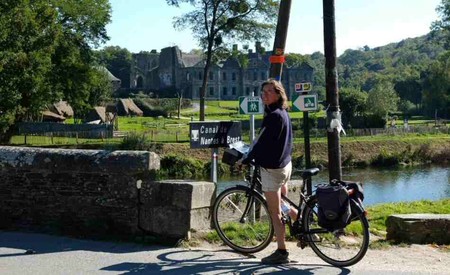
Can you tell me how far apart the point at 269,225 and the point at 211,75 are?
115 m

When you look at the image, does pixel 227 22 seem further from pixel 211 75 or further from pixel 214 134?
pixel 211 75

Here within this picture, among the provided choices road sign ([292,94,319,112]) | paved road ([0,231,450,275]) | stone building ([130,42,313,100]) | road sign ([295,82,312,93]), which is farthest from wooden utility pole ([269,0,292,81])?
stone building ([130,42,313,100])

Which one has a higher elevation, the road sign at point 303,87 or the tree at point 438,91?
the tree at point 438,91

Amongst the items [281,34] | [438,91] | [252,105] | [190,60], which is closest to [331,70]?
[252,105]

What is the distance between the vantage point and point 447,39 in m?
53.9

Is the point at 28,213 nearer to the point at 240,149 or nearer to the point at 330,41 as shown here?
the point at 240,149

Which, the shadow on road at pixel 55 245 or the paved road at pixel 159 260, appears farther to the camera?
the shadow on road at pixel 55 245

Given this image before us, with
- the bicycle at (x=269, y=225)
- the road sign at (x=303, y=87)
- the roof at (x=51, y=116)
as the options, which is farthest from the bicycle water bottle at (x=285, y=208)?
the roof at (x=51, y=116)

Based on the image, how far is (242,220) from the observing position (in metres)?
7.07

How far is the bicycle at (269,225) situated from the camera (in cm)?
632

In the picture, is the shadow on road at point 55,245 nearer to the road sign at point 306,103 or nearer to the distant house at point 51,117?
the road sign at point 306,103

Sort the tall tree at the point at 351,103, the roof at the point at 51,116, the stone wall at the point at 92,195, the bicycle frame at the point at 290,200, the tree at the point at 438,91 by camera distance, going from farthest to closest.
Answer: the tree at the point at 438,91 < the tall tree at the point at 351,103 < the roof at the point at 51,116 < the stone wall at the point at 92,195 < the bicycle frame at the point at 290,200

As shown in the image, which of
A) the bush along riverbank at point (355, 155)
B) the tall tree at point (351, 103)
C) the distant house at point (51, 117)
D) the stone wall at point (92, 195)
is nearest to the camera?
the stone wall at point (92, 195)

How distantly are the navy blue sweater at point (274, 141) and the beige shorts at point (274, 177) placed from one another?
0.21 ft
